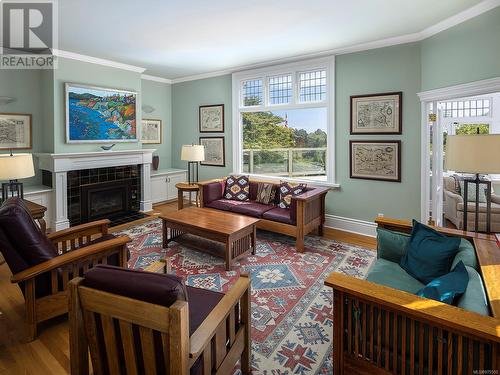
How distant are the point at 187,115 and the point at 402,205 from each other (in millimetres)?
4488

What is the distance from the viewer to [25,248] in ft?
6.77

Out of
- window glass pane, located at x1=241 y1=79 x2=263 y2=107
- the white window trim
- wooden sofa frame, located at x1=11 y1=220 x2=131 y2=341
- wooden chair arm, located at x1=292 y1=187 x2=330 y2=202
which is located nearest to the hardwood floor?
wooden sofa frame, located at x1=11 y1=220 x2=131 y2=341

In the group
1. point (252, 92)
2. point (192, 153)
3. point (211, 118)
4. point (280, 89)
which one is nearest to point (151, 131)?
point (211, 118)

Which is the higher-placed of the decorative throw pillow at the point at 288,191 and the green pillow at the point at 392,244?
the decorative throw pillow at the point at 288,191

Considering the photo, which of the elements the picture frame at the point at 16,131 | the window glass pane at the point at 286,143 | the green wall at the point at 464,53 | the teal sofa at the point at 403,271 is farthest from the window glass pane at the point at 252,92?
the teal sofa at the point at 403,271

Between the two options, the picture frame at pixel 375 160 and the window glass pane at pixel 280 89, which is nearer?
the picture frame at pixel 375 160

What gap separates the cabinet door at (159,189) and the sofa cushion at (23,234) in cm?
407

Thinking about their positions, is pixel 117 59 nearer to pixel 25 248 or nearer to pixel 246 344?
pixel 25 248

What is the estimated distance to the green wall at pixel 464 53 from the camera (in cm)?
302

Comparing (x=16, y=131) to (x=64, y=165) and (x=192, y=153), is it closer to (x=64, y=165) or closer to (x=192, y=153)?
(x=64, y=165)

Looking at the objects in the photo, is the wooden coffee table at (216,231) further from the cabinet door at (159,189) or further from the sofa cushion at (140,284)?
the cabinet door at (159,189)

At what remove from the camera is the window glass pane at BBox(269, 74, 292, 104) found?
5.15m

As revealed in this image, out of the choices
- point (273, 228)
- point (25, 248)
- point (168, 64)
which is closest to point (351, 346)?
point (25, 248)

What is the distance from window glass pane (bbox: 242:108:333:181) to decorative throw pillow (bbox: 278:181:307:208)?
2.31 feet
